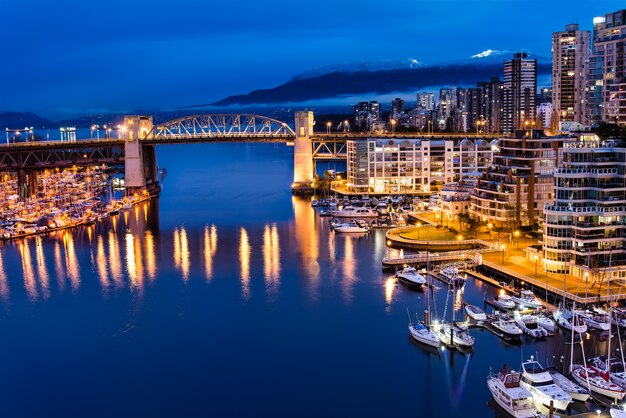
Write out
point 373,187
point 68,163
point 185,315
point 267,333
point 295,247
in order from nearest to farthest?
point 267,333 < point 185,315 < point 295,247 < point 373,187 < point 68,163

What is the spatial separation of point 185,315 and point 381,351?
507 cm

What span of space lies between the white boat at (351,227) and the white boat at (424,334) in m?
12.3

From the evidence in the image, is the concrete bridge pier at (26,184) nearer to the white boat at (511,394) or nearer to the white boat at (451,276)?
the white boat at (451,276)

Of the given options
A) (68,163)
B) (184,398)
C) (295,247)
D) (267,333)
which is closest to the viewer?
(184,398)

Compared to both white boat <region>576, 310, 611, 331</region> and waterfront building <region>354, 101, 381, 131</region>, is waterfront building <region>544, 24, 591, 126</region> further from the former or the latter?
waterfront building <region>354, 101, 381, 131</region>

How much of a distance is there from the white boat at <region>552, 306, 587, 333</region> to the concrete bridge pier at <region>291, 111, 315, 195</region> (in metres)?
25.8

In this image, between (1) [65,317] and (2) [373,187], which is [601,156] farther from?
(2) [373,187]

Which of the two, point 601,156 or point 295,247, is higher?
point 601,156

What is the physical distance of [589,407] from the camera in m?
11.3

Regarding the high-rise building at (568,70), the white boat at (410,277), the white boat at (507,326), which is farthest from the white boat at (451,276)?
the high-rise building at (568,70)

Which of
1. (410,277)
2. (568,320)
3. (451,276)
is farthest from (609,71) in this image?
(568,320)

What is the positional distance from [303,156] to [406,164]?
7.68 metres

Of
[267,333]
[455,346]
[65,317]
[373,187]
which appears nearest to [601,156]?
[455,346]

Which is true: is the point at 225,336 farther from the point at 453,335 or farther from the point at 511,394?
the point at 511,394
